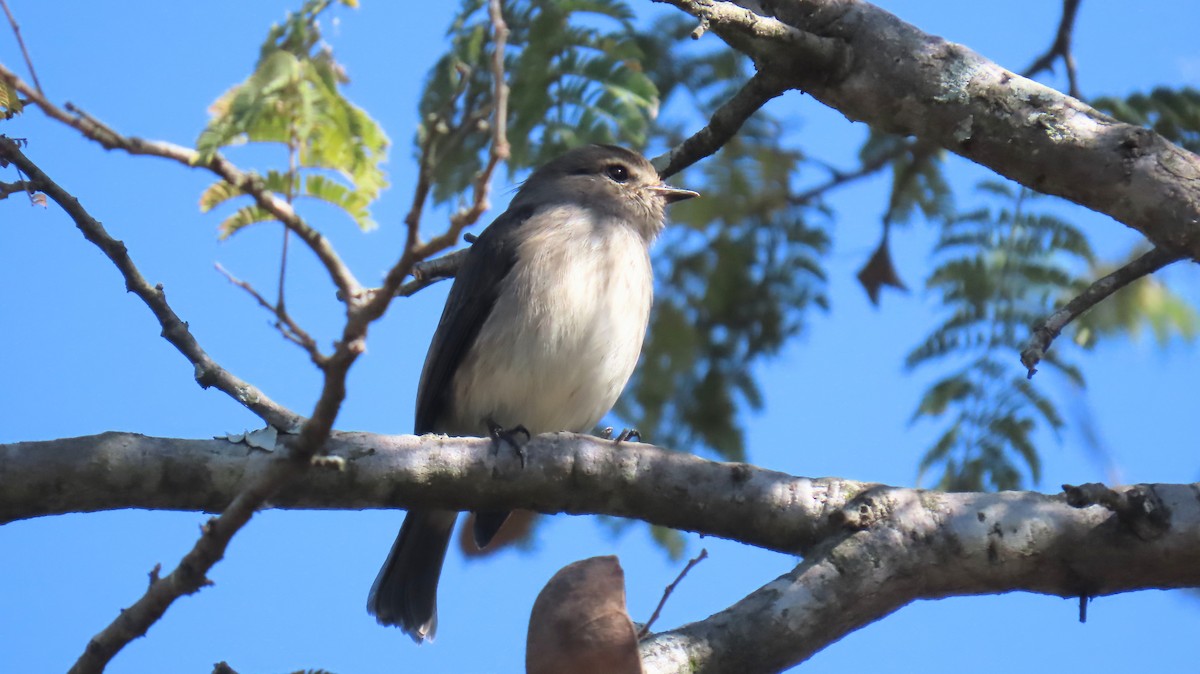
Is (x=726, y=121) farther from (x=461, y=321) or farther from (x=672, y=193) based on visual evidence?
(x=672, y=193)

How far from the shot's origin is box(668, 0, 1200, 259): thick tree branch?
3504mm

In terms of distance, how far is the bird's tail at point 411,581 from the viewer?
18.7 ft

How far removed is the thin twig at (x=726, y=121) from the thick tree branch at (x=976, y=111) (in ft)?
0.54

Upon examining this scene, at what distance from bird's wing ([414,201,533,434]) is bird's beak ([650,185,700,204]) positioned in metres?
0.81

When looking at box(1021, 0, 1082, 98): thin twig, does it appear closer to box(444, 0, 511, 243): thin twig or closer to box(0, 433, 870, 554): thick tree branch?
box(0, 433, 870, 554): thick tree branch

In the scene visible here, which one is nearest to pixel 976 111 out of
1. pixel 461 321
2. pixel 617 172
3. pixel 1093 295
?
pixel 1093 295

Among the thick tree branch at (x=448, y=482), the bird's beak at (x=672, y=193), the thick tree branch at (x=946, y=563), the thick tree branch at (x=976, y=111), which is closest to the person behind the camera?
the thick tree branch at (x=448, y=482)

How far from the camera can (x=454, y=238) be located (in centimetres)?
203

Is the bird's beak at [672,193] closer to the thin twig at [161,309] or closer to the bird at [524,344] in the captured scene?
the bird at [524,344]

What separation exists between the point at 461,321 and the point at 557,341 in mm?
531

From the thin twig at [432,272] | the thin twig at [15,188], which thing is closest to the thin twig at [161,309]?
the thin twig at [15,188]

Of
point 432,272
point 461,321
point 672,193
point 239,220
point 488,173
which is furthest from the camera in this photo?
point 672,193

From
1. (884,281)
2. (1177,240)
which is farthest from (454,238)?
(884,281)

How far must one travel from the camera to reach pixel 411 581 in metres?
5.74
